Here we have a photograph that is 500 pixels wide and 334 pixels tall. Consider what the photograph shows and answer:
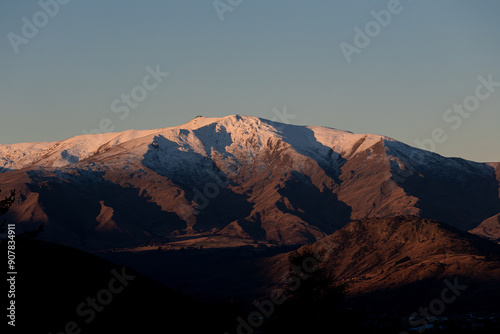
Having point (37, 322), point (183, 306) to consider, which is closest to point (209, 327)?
point (183, 306)

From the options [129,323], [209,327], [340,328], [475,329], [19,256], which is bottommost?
[475,329]

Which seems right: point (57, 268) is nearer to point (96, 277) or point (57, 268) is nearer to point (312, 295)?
point (96, 277)

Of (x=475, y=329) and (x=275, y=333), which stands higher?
(x=275, y=333)

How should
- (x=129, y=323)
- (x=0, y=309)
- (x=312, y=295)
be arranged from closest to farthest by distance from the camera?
(x=0, y=309)
(x=129, y=323)
(x=312, y=295)

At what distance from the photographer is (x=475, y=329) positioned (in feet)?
485

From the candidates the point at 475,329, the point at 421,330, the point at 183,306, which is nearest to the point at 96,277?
the point at 183,306

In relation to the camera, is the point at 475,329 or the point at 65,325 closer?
the point at 65,325

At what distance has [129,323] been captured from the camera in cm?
10431

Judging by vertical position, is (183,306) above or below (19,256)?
below

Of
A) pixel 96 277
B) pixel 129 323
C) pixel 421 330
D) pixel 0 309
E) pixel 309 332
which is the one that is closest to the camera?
pixel 0 309

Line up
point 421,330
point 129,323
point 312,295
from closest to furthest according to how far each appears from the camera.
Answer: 1. point 129,323
2. point 312,295
3. point 421,330

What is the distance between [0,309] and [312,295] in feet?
184

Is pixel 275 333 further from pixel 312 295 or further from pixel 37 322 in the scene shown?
pixel 37 322

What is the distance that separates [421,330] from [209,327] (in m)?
50.8
